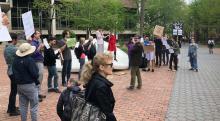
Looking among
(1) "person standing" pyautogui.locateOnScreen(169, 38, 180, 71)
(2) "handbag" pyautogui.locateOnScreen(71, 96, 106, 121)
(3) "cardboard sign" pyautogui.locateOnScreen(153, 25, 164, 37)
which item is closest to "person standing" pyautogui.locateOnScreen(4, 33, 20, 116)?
(2) "handbag" pyautogui.locateOnScreen(71, 96, 106, 121)

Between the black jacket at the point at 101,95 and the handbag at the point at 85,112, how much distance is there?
5 centimetres

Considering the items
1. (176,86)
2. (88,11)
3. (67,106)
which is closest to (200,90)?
(176,86)

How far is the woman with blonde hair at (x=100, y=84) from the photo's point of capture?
15.4 feet

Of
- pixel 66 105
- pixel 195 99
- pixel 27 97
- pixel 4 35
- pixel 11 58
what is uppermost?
pixel 4 35

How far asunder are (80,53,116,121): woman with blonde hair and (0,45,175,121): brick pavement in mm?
4198

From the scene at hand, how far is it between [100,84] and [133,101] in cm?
651

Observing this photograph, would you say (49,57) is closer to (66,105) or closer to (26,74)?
(26,74)

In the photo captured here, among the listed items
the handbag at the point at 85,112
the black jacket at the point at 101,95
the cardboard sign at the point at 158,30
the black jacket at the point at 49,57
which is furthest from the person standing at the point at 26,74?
the cardboard sign at the point at 158,30

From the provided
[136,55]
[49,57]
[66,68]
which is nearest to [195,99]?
[136,55]

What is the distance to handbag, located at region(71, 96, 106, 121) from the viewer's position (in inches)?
184

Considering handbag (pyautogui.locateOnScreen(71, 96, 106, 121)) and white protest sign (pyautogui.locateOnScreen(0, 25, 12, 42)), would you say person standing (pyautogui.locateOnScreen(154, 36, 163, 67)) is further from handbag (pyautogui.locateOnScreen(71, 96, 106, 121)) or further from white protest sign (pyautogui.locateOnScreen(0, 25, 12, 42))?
handbag (pyautogui.locateOnScreen(71, 96, 106, 121))

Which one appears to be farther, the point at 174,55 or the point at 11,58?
the point at 174,55

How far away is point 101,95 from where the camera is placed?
4.68 meters

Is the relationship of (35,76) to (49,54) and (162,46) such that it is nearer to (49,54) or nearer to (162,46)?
(49,54)
